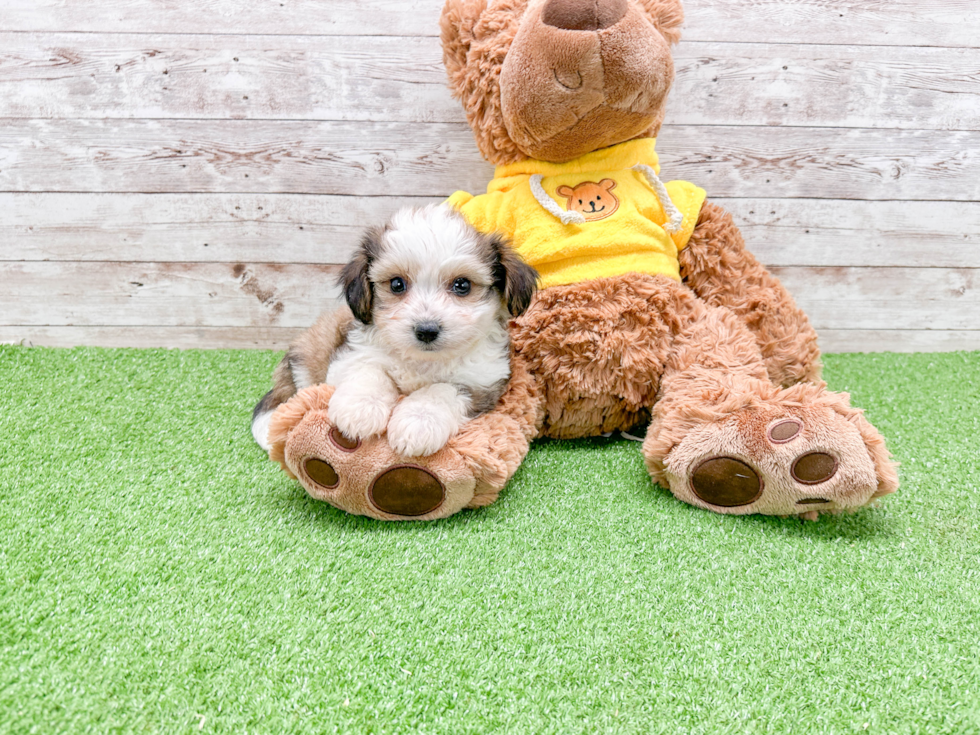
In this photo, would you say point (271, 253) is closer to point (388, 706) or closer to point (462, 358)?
point (462, 358)

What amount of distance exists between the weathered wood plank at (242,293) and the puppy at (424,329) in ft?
3.44

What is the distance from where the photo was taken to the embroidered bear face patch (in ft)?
6.62

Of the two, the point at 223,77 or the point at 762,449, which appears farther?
the point at 223,77

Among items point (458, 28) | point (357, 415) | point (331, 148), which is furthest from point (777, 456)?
point (331, 148)

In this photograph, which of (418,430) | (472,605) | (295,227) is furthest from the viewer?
(295,227)

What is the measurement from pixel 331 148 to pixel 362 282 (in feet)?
3.66

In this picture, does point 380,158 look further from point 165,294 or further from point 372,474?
point 372,474

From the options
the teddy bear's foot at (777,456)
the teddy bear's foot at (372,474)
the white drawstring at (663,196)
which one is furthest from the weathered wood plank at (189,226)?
the teddy bear's foot at (777,456)

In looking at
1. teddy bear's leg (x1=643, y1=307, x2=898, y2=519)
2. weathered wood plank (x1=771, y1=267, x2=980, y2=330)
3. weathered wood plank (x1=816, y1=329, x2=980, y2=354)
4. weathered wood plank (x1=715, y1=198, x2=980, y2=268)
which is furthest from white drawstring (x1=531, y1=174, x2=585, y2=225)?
weathered wood plank (x1=816, y1=329, x2=980, y2=354)

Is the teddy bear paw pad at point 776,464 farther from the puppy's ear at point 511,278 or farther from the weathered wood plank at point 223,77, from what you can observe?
the weathered wood plank at point 223,77

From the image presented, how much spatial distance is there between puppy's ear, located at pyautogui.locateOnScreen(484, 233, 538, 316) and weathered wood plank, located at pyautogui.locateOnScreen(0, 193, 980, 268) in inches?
39.3

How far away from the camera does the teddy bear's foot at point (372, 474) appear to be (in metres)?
1.56

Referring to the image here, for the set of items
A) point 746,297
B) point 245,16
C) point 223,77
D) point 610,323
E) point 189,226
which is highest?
point 245,16

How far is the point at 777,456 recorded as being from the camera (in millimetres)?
1563
